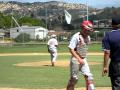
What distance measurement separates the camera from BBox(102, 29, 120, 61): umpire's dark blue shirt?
29.7ft

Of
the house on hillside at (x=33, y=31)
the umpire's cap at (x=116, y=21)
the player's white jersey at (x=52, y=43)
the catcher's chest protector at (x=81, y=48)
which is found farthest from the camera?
the house on hillside at (x=33, y=31)

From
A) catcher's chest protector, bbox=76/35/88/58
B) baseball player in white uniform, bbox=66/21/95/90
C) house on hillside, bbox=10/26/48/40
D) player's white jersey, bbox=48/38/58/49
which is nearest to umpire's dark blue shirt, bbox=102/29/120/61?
baseball player in white uniform, bbox=66/21/95/90

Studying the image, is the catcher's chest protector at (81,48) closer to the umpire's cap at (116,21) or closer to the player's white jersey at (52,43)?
the umpire's cap at (116,21)

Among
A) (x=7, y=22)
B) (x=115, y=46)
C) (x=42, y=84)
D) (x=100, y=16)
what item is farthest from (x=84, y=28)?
(x=7, y=22)

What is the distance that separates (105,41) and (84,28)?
2480 millimetres

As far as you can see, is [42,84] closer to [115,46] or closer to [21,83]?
[21,83]

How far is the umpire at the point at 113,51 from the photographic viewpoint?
903 centimetres

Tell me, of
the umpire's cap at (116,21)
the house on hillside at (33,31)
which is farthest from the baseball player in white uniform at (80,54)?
the house on hillside at (33,31)

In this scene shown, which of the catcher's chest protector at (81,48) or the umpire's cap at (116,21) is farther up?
the umpire's cap at (116,21)

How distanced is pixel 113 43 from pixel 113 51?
0.22 m

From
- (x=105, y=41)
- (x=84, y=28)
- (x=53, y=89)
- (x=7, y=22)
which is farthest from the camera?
(x=7, y=22)

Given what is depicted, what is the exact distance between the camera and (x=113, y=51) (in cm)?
929

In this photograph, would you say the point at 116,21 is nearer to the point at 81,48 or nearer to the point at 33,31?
the point at 81,48

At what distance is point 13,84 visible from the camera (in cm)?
1647
